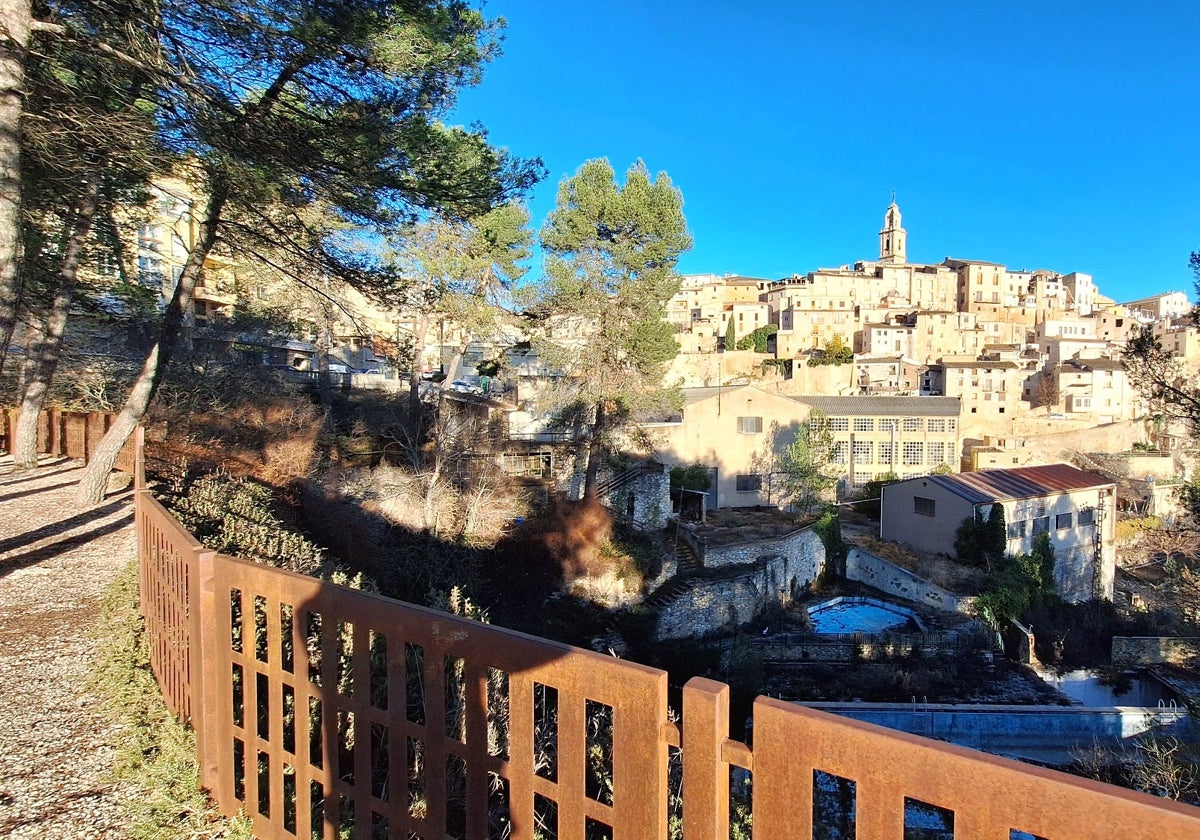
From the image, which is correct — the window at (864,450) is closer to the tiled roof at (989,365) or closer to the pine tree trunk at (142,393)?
the tiled roof at (989,365)

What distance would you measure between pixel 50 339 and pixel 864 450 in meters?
33.1

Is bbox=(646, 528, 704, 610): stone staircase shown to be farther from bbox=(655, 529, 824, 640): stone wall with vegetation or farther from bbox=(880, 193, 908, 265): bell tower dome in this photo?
bbox=(880, 193, 908, 265): bell tower dome

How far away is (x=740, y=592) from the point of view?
1814cm

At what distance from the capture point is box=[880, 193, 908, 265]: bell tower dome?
91.3 m

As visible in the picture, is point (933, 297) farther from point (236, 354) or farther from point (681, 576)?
point (236, 354)

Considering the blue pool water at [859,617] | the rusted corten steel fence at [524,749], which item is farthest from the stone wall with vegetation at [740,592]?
the rusted corten steel fence at [524,749]

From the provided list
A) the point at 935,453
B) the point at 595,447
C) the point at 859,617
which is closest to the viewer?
the point at 595,447

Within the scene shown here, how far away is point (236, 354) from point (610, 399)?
1034 cm

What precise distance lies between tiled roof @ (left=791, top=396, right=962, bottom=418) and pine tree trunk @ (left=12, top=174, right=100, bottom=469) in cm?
2979

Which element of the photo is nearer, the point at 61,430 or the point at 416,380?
the point at 61,430

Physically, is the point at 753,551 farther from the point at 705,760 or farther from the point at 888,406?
the point at 888,406

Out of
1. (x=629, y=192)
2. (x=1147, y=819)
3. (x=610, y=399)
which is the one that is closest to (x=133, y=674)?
(x=1147, y=819)

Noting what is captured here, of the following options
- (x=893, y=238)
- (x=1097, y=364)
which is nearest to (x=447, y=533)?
Result: (x=1097, y=364)

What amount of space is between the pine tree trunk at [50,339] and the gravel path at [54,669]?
2951 millimetres
